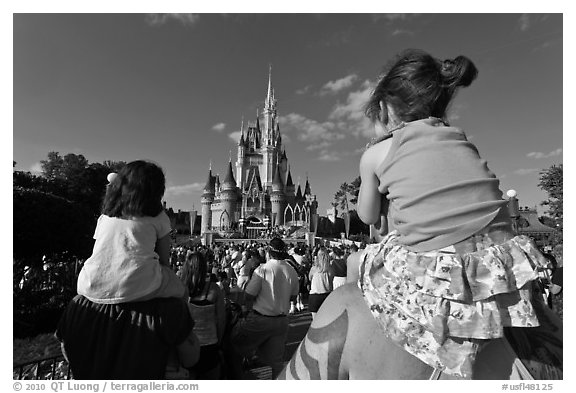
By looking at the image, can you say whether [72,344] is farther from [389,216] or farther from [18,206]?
[18,206]

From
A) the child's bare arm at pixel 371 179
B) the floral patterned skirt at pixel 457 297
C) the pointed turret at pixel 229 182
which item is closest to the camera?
the floral patterned skirt at pixel 457 297

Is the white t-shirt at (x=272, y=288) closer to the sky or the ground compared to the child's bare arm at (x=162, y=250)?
closer to the ground

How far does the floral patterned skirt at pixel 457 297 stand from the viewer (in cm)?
106

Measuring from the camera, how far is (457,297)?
106 cm

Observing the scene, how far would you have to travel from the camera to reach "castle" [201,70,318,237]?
69.8 m

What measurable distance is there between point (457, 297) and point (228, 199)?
7025 cm

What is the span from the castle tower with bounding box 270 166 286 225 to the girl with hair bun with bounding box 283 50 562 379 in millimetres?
68658

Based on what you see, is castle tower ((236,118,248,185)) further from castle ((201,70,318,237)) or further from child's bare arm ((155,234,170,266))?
child's bare arm ((155,234,170,266))

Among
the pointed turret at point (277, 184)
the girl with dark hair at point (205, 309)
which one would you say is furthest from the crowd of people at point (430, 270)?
the pointed turret at point (277, 184)

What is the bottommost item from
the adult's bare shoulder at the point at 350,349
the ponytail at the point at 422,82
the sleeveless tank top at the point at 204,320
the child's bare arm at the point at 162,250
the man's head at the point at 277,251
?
the sleeveless tank top at the point at 204,320

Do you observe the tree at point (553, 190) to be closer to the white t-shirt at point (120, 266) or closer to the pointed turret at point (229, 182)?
the white t-shirt at point (120, 266)

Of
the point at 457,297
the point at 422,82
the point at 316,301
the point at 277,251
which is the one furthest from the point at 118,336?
the point at 316,301

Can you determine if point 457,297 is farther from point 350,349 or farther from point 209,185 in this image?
point 209,185

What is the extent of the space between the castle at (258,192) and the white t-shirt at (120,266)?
208 feet
